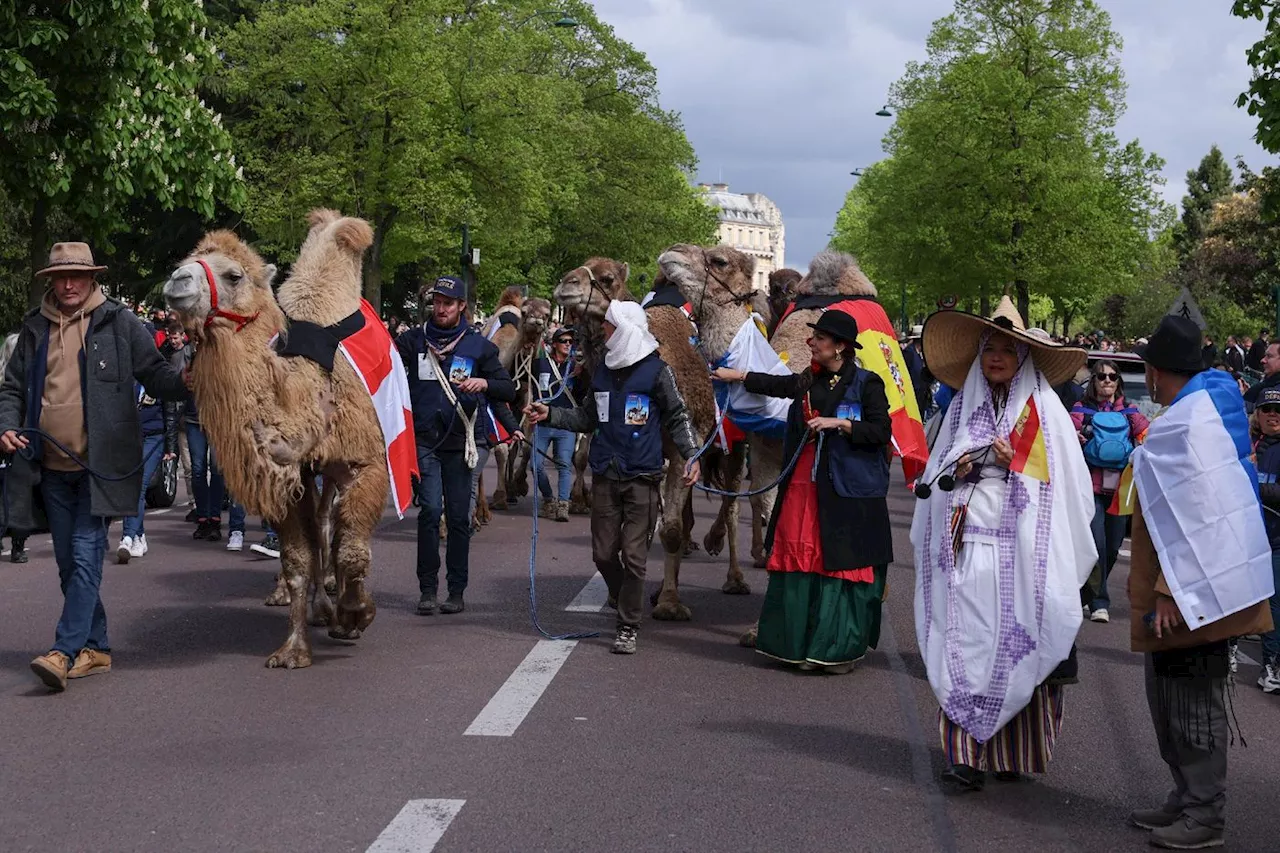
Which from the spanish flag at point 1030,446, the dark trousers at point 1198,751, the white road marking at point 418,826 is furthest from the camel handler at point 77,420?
the dark trousers at point 1198,751

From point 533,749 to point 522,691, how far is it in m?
1.23

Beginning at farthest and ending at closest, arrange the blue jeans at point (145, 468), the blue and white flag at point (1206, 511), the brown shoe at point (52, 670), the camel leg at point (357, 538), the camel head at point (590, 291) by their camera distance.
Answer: the blue jeans at point (145, 468), the camel head at point (590, 291), the camel leg at point (357, 538), the brown shoe at point (52, 670), the blue and white flag at point (1206, 511)

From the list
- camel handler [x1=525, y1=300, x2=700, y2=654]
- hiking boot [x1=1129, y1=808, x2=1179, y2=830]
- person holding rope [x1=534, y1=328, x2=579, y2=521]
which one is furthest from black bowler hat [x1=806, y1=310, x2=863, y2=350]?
person holding rope [x1=534, y1=328, x2=579, y2=521]

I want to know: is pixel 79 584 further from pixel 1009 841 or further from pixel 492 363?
pixel 1009 841

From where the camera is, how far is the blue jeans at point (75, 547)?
27.8 ft

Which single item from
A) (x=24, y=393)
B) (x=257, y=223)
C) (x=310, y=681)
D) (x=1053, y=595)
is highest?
(x=257, y=223)

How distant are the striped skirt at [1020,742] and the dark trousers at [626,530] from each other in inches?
125

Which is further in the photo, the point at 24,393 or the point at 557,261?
the point at 557,261

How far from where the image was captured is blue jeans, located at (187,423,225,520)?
47.9 feet

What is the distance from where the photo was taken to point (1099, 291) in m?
52.0

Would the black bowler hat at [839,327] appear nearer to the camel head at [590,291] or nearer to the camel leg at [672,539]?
the camel leg at [672,539]

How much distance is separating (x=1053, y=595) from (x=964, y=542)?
17.8 inches

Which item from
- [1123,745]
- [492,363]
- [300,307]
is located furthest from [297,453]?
[1123,745]

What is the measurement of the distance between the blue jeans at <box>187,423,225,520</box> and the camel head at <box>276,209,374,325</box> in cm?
542
